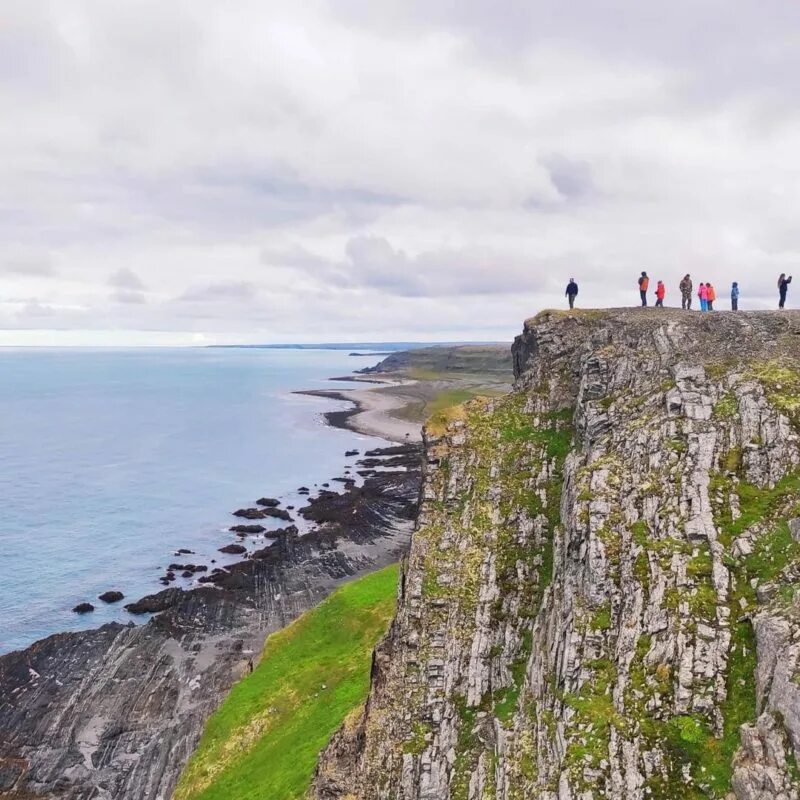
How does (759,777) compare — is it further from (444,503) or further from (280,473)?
(280,473)

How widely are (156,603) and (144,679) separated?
1425 cm

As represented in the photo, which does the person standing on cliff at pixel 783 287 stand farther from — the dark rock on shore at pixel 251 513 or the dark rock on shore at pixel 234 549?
the dark rock on shore at pixel 251 513

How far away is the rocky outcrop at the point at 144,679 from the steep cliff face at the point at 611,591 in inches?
782

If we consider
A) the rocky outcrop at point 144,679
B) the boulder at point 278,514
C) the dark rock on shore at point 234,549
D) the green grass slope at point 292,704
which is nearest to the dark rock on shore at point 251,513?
the boulder at point 278,514

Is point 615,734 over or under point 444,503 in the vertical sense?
under

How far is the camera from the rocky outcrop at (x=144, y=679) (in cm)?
3816

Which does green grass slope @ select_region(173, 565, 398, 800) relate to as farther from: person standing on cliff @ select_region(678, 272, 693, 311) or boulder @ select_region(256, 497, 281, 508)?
boulder @ select_region(256, 497, 281, 508)

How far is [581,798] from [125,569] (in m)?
67.0

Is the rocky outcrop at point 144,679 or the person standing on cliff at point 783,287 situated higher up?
the person standing on cliff at point 783,287

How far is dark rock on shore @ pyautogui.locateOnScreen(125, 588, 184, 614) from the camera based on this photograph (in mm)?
60312

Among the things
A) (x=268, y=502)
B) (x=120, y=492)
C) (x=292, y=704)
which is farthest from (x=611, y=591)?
(x=120, y=492)

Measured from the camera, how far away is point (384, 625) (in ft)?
136

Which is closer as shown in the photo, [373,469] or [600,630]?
[600,630]

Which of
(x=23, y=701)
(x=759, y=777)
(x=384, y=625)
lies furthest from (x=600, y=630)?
(x=23, y=701)
